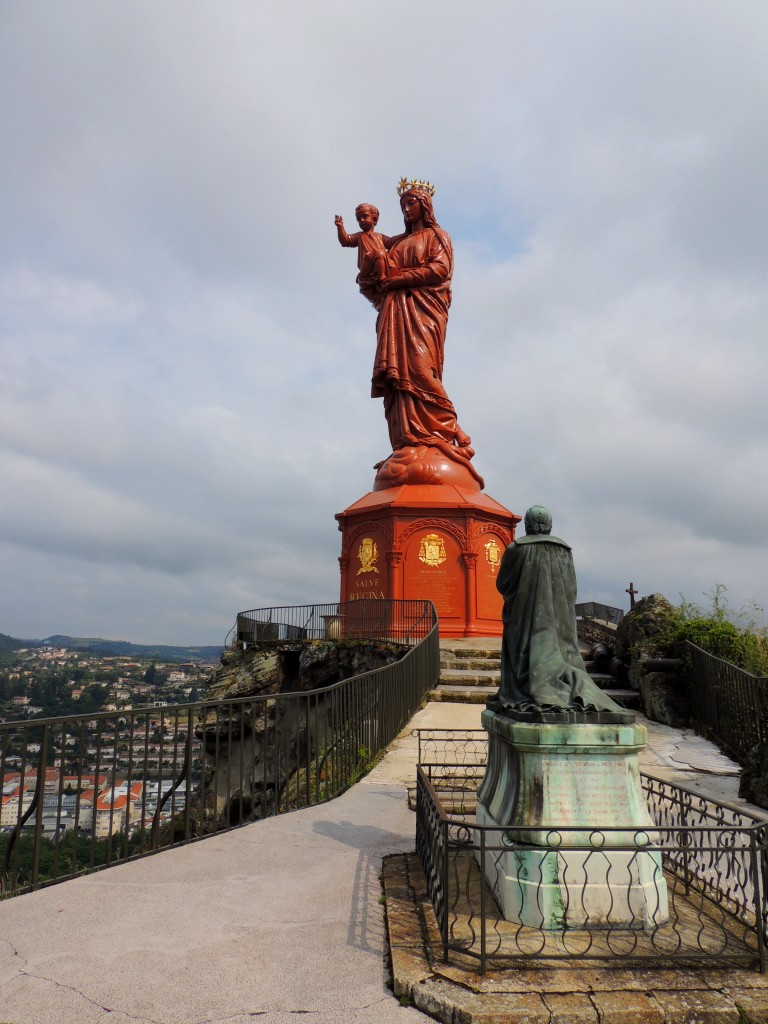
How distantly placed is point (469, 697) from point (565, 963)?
952 centimetres

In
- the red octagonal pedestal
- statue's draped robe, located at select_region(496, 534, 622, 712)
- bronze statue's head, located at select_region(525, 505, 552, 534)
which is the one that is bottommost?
statue's draped robe, located at select_region(496, 534, 622, 712)

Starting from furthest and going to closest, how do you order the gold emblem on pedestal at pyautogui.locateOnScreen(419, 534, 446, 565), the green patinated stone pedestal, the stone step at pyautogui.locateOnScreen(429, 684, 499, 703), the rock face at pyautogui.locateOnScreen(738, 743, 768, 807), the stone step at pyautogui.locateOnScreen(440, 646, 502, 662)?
the gold emblem on pedestal at pyautogui.locateOnScreen(419, 534, 446, 565) < the stone step at pyautogui.locateOnScreen(440, 646, 502, 662) < the stone step at pyautogui.locateOnScreen(429, 684, 499, 703) < the rock face at pyautogui.locateOnScreen(738, 743, 768, 807) < the green patinated stone pedestal

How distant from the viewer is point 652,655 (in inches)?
529

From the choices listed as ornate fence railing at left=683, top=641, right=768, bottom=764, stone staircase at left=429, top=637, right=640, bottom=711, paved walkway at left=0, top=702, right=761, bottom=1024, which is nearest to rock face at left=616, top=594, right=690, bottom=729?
ornate fence railing at left=683, top=641, right=768, bottom=764

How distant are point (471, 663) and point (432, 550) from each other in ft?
14.2

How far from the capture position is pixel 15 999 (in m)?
3.32

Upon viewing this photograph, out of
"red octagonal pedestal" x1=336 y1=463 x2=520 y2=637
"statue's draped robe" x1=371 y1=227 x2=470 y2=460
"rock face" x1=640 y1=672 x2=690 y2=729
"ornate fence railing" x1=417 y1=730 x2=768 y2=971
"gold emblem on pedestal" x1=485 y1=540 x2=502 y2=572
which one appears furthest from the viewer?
"statue's draped robe" x1=371 y1=227 x2=470 y2=460

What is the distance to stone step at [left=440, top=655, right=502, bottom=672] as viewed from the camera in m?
15.0

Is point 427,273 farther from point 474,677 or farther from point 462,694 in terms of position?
point 462,694

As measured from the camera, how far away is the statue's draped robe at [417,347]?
21.6 m

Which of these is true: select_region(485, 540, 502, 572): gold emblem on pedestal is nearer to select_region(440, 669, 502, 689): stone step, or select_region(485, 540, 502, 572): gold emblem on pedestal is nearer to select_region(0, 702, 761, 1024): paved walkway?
select_region(440, 669, 502, 689): stone step

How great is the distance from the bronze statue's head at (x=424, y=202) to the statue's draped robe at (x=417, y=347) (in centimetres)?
36

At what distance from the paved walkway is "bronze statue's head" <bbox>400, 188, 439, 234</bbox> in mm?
21391

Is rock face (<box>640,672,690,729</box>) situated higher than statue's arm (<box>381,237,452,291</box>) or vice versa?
statue's arm (<box>381,237,452,291</box>)
